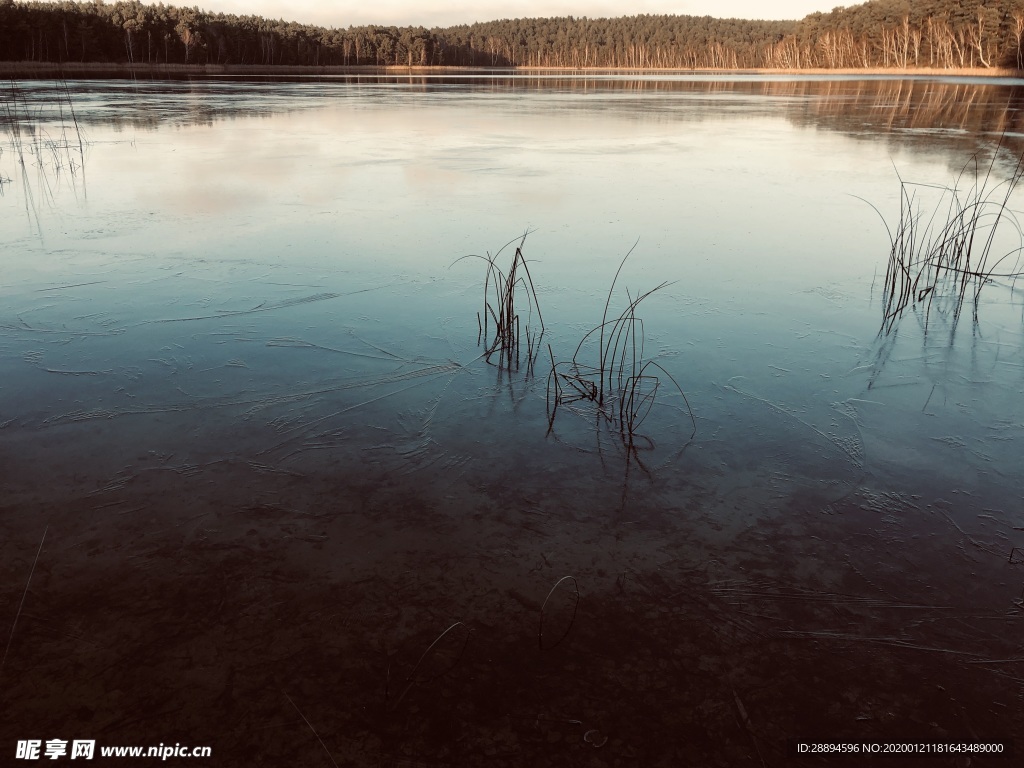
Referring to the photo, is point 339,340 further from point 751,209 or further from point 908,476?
point 751,209

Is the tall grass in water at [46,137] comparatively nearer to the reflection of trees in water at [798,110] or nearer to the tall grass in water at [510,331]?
the reflection of trees in water at [798,110]

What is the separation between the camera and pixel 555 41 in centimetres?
12331

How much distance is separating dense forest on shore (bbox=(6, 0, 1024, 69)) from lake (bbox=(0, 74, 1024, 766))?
52.2 m

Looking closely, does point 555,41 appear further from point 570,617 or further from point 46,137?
point 570,617

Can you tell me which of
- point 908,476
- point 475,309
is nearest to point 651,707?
point 908,476

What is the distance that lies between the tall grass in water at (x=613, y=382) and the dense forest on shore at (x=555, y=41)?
53.8 metres

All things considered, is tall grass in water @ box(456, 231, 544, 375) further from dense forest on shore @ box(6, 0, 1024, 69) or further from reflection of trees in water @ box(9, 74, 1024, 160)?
dense forest on shore @ box(6, 0, 1024, 69)

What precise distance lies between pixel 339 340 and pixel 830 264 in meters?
4.40

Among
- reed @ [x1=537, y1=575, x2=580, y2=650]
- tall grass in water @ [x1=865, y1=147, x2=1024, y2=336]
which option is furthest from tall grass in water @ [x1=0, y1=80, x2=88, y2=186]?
tall grass in water @ [x1=865, y1=147, x2=1024, y2=336]

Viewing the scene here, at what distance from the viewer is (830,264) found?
6.25 metres

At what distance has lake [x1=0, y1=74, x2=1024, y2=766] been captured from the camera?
1.95 meters

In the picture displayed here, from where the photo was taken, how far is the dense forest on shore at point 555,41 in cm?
4997

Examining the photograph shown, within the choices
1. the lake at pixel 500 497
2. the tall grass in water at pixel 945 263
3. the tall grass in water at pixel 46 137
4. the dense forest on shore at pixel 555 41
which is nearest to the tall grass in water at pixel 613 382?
the lake at pixel 500 497

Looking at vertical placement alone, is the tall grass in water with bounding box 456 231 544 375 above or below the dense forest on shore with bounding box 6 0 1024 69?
below
